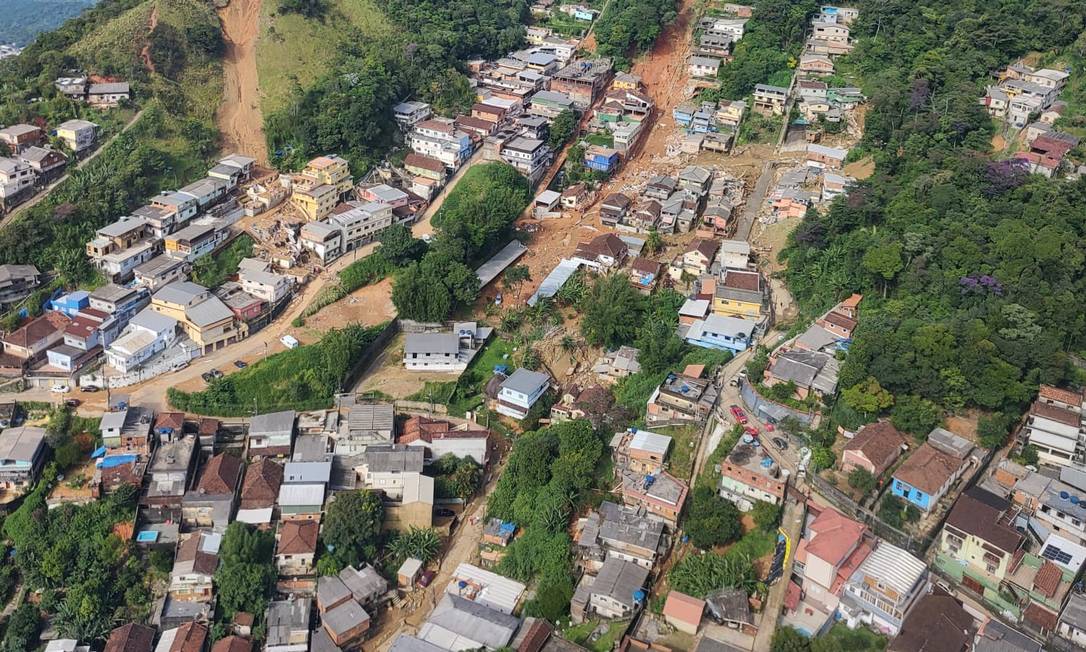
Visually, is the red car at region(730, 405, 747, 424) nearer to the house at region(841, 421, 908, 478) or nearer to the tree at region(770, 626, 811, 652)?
the house at region(841, 421, 908, 478)

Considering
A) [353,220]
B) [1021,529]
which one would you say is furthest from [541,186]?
[1021,529]

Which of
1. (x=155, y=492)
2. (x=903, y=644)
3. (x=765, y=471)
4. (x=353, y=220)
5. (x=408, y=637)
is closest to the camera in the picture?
(x=903, y=644)

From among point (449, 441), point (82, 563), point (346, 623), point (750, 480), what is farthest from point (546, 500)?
point (82, 563)

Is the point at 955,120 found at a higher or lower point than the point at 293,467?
higher

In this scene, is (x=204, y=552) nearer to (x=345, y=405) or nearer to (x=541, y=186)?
(x=345, y=405)

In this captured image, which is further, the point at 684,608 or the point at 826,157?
the point at 826,157

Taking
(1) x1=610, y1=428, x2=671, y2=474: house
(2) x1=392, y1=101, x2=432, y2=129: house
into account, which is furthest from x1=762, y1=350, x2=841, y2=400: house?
(2) x1=392, y1=101, x2=432, y2=129: house

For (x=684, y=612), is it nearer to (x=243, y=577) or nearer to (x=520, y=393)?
(x=520, y=393)

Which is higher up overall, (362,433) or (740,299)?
(740,299)
